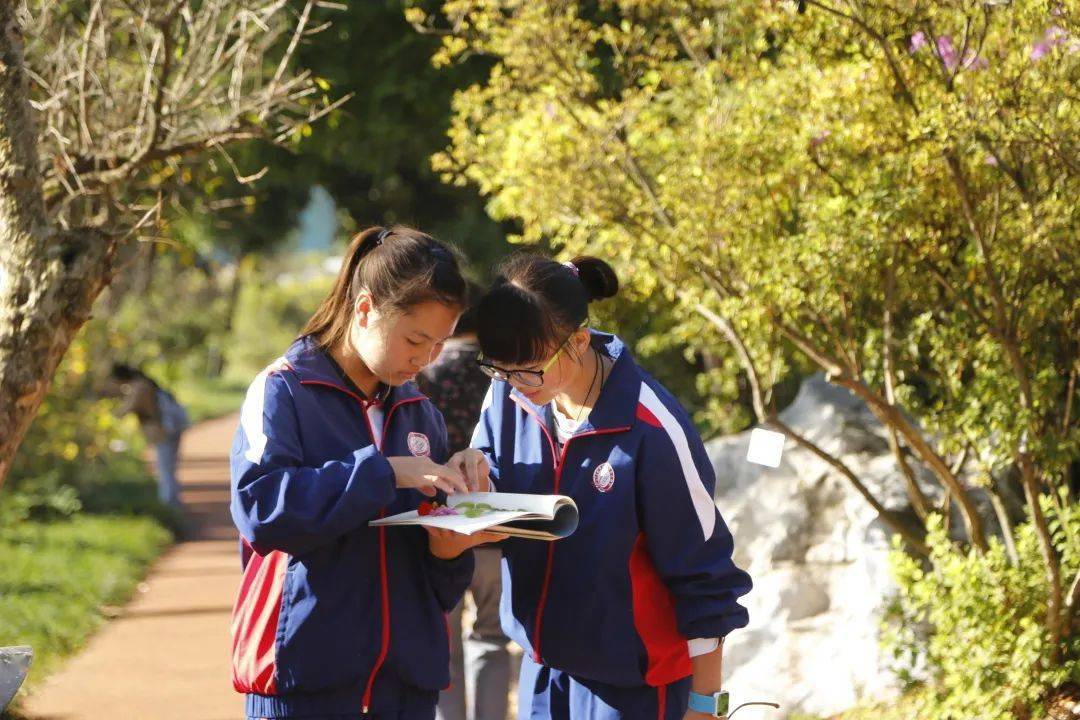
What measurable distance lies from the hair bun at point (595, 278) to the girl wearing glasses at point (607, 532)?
0.16 m

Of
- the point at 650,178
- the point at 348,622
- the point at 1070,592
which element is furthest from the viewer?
the point at 650,178

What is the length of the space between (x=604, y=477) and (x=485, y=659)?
2.20 m

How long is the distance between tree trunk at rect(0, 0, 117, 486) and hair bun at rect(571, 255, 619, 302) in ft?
6.43

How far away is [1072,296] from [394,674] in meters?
3.34

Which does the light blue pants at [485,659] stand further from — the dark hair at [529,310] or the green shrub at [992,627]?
the dark hair at [529,310]

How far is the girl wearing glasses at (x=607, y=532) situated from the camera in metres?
2.88

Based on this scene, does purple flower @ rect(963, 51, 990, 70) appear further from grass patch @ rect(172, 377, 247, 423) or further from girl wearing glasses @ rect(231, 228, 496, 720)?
grass patch @ rect(172, 377, 247, 423)

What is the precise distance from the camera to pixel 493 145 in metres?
6.49

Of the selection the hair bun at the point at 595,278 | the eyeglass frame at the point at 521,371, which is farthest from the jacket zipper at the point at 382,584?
the hair bun at the point at 595,278

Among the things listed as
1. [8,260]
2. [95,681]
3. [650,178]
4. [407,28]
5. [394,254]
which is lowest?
[95,681]

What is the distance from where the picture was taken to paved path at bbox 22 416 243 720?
6473 millimetres

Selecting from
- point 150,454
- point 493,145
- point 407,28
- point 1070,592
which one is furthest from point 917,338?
point 150,454

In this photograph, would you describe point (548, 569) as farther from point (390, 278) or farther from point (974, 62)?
point (974, 62)

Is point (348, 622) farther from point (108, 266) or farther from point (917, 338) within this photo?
point (917, 338)
